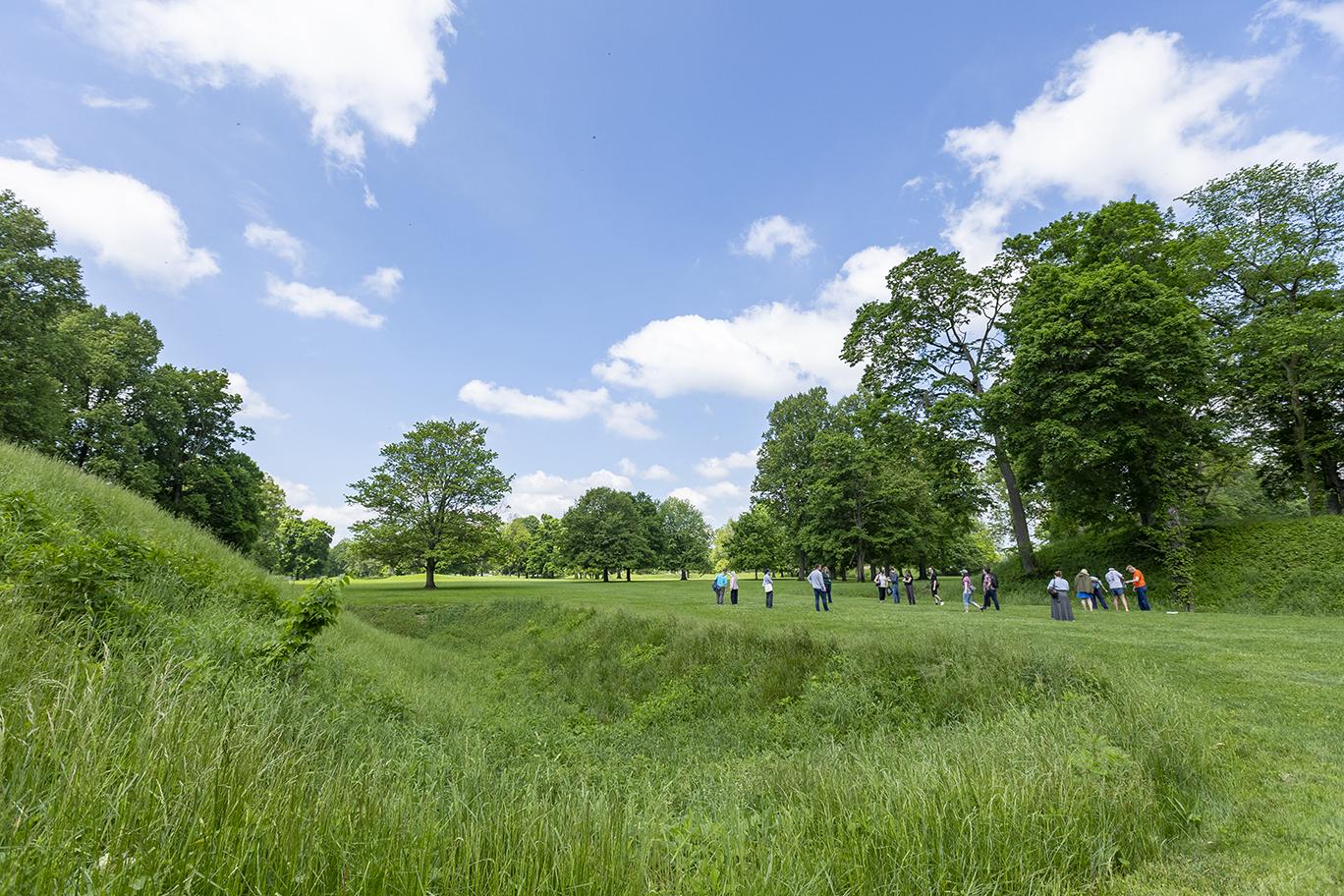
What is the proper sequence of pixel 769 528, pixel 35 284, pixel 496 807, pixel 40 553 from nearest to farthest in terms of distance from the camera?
pixel 496 807
pixel 40 553
pixel 35 284
pixel 769 528

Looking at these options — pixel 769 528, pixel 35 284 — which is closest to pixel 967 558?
pixel 769 528

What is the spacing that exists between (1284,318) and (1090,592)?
14.9 metres

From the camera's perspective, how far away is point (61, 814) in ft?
7.03

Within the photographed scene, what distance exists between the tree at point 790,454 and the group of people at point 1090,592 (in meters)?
23.8

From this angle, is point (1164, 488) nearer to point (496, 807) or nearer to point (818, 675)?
point (818, 675)

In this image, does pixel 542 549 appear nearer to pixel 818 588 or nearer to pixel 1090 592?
pixel 818 588

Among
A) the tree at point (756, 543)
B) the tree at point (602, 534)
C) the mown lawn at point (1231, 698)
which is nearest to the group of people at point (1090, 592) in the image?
the mown lawn at point (1231, 698)

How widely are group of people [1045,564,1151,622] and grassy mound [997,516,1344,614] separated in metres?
1.65

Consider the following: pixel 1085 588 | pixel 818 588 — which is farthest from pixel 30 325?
pixel 1085 588

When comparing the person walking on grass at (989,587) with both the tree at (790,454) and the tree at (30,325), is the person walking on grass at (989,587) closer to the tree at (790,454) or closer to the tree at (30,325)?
the tree at (790,454)

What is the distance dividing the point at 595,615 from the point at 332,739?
1477 cm

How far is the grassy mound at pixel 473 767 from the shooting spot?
2562 millimetres

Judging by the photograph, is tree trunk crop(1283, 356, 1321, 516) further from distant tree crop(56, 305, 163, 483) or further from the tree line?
distant tree crop(56, 305, 163, 483)

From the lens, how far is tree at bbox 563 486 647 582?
56969 mm
